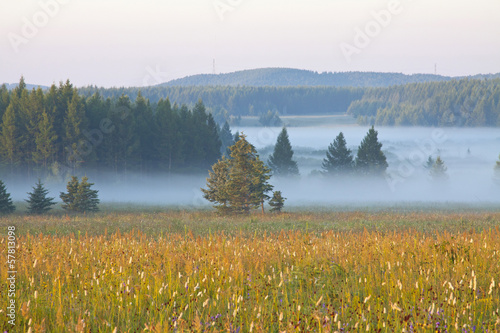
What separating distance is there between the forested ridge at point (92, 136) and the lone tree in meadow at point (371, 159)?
23.9m

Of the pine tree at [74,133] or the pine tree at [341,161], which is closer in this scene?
the pine tree at [74,133]

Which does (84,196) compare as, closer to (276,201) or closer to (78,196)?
(78,196)

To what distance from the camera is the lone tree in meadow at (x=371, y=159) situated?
6731cm

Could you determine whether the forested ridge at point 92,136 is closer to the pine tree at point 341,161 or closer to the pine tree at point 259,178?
the pine tree at point 341,161

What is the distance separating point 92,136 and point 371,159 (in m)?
41.3

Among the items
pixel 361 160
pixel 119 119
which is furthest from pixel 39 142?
pixel 361 160

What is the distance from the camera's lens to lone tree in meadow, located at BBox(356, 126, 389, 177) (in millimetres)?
67312

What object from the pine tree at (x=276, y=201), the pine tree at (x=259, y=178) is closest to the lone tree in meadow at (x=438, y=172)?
the pine tree at (x=276, y=201)

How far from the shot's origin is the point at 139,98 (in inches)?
2904

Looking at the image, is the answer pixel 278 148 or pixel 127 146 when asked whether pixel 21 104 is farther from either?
pixel 278 148

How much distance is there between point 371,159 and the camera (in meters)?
67.8

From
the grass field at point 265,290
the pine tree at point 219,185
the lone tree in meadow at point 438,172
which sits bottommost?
the lone tree in meadow at point 438,172

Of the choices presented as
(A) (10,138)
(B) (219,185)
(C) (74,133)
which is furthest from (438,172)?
(A) (10,138)

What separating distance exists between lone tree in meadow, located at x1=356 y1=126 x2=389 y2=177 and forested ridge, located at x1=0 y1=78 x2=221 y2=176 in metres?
23.9
